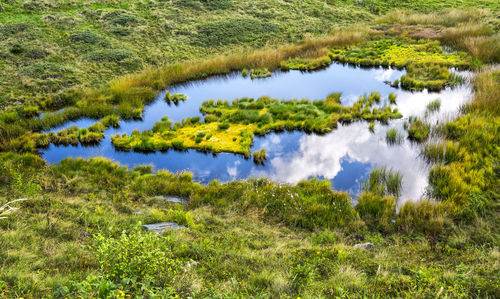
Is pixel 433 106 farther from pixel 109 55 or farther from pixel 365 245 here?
pixel 109 55

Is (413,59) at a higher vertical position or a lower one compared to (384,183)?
higher

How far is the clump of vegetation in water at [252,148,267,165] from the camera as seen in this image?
13.2m

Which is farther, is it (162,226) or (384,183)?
(384,183)

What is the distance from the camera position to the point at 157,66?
24172 millimetres

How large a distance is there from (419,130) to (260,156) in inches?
296

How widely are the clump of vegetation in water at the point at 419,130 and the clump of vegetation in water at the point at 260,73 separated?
11217 mm

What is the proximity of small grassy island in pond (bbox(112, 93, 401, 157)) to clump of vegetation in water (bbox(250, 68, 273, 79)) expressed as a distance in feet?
14.9

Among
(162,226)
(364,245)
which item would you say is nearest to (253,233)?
(162,226)

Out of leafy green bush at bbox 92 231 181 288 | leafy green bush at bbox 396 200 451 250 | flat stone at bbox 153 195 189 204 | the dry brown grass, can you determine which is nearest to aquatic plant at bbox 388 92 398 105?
the dry brown grass

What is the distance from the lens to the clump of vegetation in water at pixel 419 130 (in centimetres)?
1377

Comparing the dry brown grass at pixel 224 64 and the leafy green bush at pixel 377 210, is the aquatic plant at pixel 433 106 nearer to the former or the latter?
the leafy green bush at pixel 377 210

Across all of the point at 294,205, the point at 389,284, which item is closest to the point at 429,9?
the point at 294,205

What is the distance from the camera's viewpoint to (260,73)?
Answer: 23.1m

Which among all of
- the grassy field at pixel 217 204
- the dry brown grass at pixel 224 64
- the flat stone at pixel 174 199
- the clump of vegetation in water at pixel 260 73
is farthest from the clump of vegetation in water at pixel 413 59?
the flat stone at pixel 174 199
